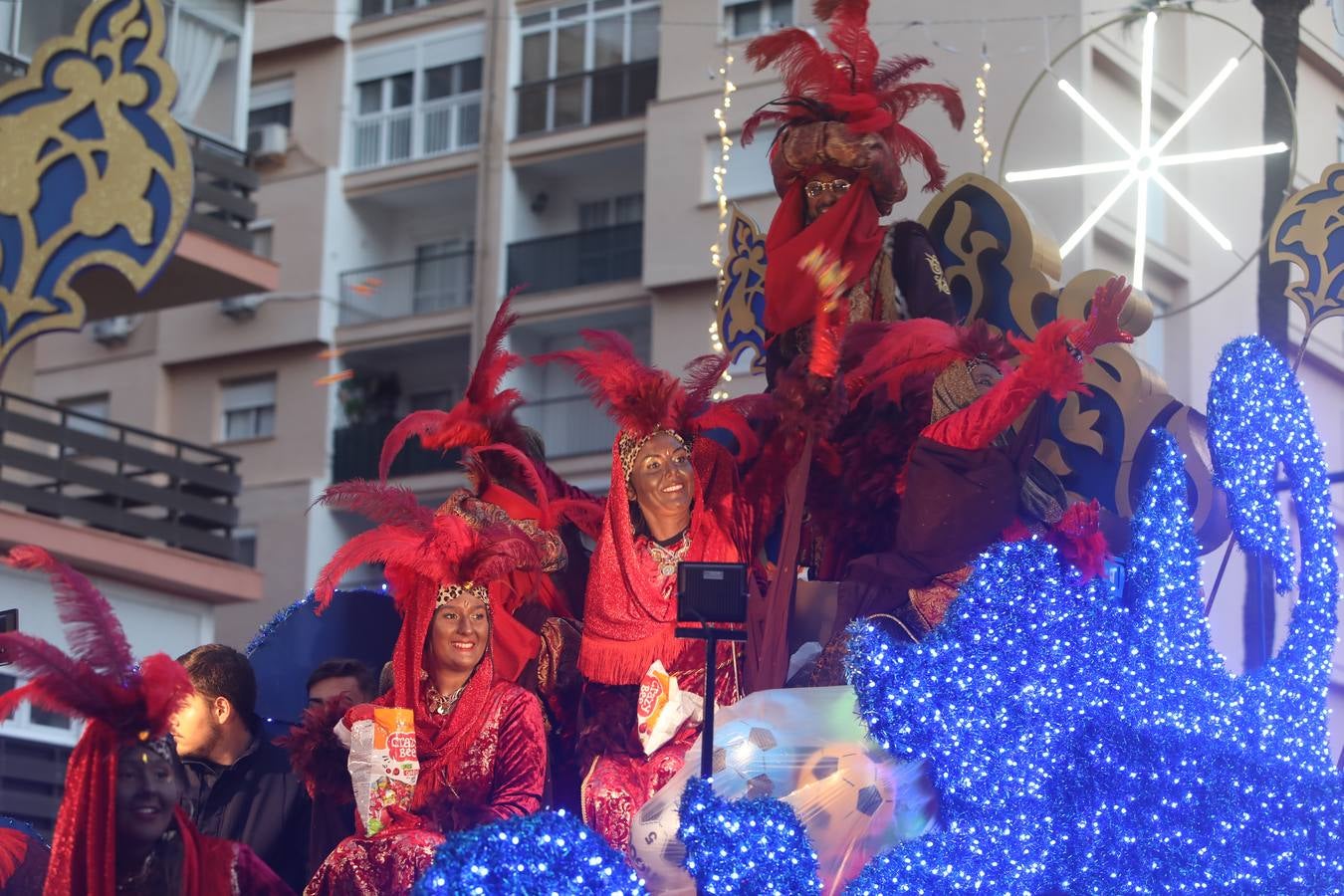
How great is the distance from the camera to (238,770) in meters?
6.46

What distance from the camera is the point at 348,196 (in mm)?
24234

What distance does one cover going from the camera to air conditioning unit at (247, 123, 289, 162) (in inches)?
945

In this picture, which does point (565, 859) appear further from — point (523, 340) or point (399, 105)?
point (399, 105)

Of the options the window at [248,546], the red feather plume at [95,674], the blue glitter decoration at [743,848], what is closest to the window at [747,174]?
the window at [248,546]

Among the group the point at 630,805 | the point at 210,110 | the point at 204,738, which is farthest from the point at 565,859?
the point at 210,110

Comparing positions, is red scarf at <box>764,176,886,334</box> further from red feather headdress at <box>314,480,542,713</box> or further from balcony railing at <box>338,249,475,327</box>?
balcony railing at <box>338,249,475,327</box>

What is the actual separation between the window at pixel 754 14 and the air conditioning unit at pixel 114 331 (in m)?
8.11

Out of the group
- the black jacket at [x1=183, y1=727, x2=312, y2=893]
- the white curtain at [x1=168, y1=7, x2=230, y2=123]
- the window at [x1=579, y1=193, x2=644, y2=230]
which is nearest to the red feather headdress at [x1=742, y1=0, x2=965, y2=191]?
the black jacket at [x1=183, y1=727, x2=312, y2=893]

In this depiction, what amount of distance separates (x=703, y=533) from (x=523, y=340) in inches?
657

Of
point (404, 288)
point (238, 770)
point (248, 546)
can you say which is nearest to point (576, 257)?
point (404, 288)

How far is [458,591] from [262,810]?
1.09m

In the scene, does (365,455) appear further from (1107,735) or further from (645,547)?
(1107,735)

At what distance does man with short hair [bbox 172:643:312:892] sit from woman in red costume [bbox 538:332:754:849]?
39.5 inches

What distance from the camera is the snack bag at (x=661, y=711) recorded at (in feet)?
19.4
